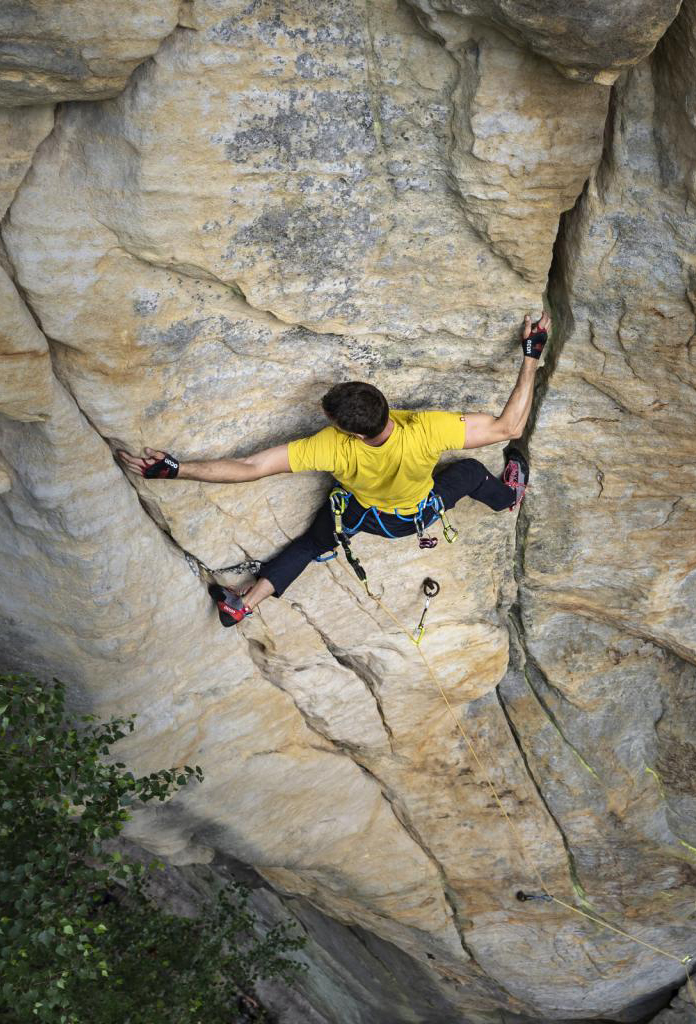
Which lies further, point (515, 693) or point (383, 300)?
point (515, 693)

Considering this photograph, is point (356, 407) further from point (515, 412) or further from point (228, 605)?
point (228, 605)

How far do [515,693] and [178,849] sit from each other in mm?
3130

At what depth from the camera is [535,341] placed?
5.23 m

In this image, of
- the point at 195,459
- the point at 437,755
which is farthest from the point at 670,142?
the point at 437,755

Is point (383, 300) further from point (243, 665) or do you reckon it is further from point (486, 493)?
point (243, 665)

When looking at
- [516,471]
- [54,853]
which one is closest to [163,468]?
[54,853]

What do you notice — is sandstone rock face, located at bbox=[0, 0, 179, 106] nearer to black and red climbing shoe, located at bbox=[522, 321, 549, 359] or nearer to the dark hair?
the dark hair

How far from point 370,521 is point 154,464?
1.47 metres

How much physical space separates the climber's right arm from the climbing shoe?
1655 mm

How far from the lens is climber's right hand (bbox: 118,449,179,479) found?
16.0ft

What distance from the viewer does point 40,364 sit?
14.4ft

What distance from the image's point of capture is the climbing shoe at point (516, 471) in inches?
235

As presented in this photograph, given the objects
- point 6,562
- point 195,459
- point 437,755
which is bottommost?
point 437,755

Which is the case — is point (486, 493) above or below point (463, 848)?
above
